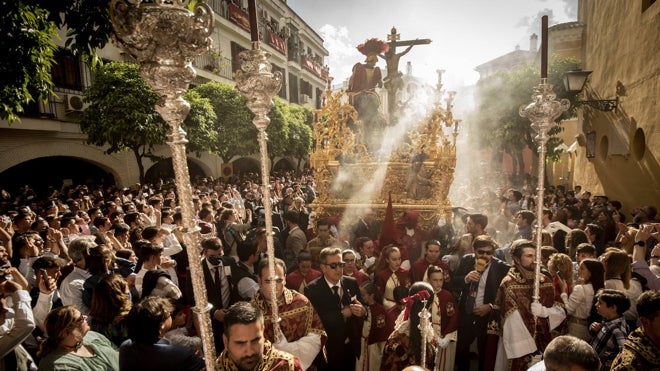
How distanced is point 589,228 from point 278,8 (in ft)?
95.7

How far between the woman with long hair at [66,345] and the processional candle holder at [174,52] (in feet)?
4.12

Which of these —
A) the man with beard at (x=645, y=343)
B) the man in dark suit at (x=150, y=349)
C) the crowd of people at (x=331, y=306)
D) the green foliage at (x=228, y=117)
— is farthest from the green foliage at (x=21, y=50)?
the green foliage at (x=228, y=117)

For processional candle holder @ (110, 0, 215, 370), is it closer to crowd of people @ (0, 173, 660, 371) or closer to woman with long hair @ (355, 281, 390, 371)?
crowd of people @ (0, 173, 660, 371)

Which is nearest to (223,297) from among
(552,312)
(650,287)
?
(552,312)

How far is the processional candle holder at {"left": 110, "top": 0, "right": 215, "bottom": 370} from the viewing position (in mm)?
1771

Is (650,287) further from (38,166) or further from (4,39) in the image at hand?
(38,166)

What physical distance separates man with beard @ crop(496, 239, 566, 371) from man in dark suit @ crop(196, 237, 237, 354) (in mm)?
3007

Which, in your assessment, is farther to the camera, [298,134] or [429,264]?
[298,134]

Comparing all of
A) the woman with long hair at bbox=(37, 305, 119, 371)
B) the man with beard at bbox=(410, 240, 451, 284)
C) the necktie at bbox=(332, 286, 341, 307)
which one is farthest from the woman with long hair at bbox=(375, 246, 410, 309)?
the woman with long hair at bbox=(37, 305, 119, 371)

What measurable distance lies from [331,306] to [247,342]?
1.87 meters

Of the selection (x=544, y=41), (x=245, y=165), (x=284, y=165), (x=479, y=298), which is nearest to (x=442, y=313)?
(x=479, y=298)

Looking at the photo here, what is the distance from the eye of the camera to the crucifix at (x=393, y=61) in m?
10.5

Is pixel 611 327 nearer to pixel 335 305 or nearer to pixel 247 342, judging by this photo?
pixel 335 305

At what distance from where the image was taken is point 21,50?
5023 mm
